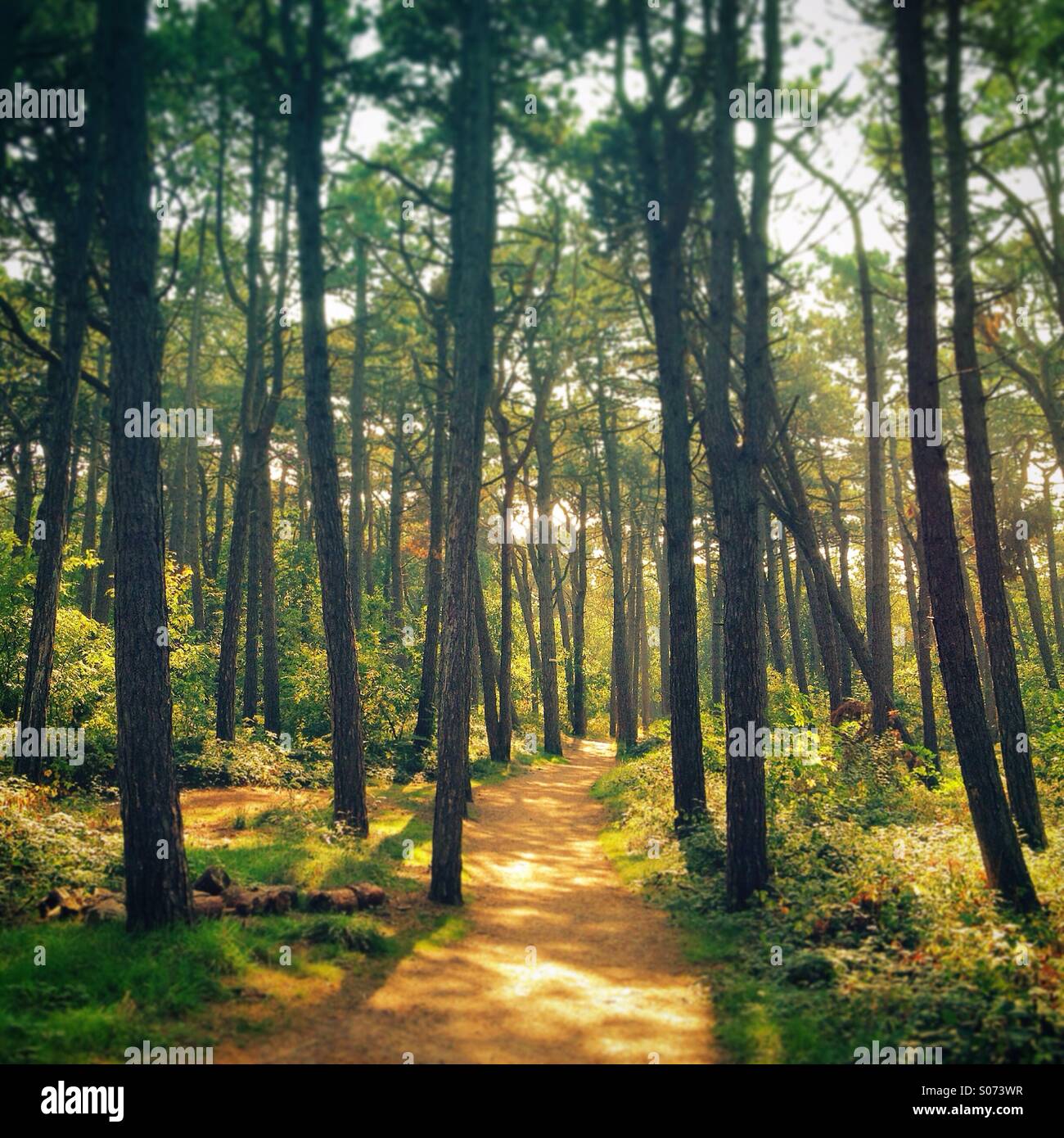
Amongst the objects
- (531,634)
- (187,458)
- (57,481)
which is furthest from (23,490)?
(531,634)

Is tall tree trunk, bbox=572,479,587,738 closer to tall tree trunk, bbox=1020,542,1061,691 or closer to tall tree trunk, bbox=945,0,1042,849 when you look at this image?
tall tree trunk, bbox=1020,542,1061,691

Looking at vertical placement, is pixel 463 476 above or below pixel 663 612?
above

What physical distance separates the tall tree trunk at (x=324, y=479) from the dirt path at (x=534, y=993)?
258 centimetres

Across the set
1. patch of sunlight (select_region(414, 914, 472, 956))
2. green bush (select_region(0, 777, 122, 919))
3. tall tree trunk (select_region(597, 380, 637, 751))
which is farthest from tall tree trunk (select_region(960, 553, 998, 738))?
green bush (select_region(0, 777, 122, 919))

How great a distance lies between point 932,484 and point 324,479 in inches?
348

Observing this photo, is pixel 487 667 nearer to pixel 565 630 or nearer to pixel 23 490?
pixel 23 490

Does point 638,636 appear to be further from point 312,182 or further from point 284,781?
point 312,182

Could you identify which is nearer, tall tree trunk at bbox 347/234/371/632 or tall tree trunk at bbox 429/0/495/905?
tall tree trunk at bbox 429/0/495/905

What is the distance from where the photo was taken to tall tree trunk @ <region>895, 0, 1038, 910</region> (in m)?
8.50

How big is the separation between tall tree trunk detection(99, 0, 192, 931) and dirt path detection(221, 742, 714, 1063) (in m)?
2.35

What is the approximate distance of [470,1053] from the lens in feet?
19.4

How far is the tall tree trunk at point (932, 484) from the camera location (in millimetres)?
8500

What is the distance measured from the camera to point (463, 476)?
10703mm
